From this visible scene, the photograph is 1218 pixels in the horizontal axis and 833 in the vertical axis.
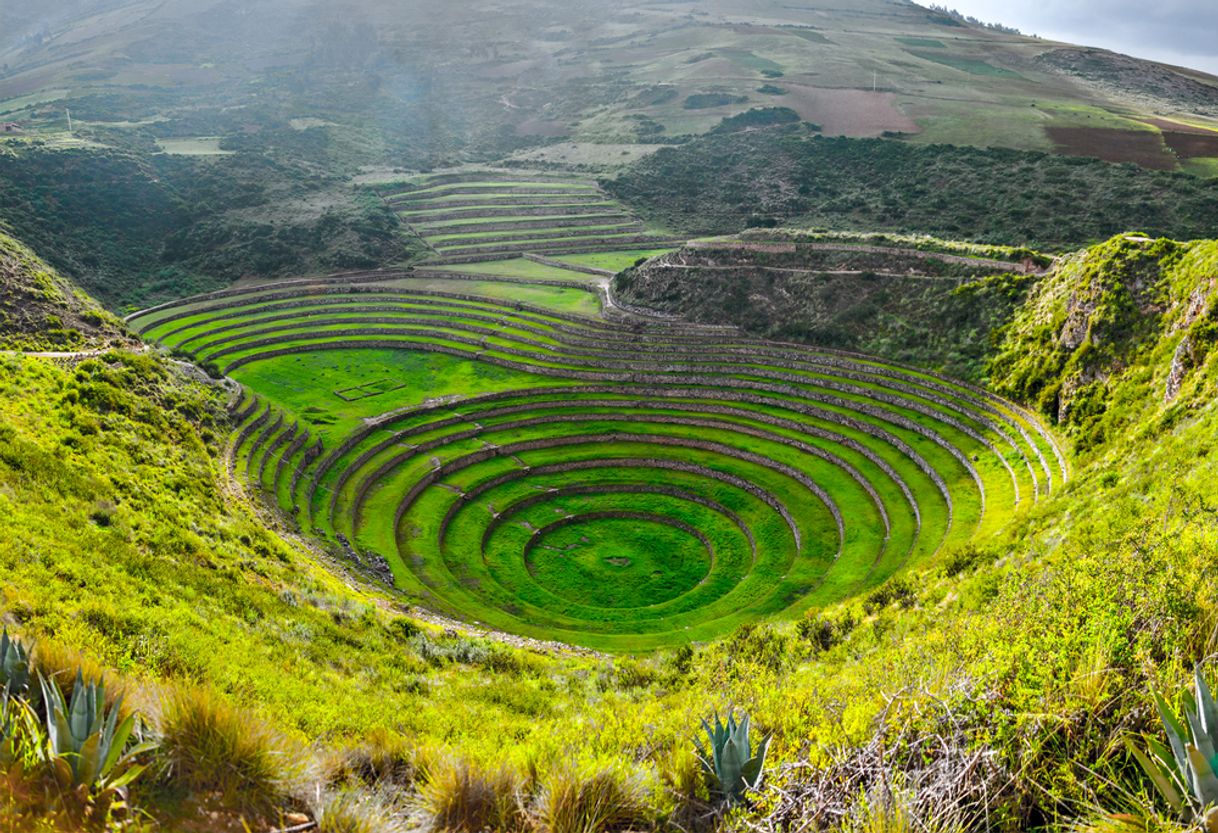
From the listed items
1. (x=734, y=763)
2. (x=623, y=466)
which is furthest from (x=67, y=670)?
(x=623, y=466)

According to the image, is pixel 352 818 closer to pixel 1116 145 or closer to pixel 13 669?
pixel 13 669

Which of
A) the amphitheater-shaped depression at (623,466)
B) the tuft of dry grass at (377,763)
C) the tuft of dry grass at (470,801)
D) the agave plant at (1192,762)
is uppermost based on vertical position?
the agave plant at (1192,762)

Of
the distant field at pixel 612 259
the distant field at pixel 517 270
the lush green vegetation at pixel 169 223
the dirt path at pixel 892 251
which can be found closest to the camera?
the dirt path at pixel 892 251

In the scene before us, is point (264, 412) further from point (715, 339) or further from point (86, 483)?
point (715, 339)

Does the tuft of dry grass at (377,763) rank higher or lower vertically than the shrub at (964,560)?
higher

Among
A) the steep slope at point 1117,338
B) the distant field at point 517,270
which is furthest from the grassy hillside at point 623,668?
the distant field at point 517,270

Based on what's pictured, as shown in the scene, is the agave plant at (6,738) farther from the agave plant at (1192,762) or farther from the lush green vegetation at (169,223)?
the lush green vegetation at (169,223)

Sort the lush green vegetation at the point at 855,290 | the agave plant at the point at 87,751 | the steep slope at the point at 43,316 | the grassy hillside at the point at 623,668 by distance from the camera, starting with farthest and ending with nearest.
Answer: the lush green vegetation at the point at 855,290
the steep slope at the point at 43,316
the grassy hillside at the point at 623,668
the agave plant at the point at 87,751

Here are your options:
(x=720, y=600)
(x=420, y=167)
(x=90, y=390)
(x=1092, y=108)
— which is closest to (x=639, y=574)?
(x=720, y=600)
